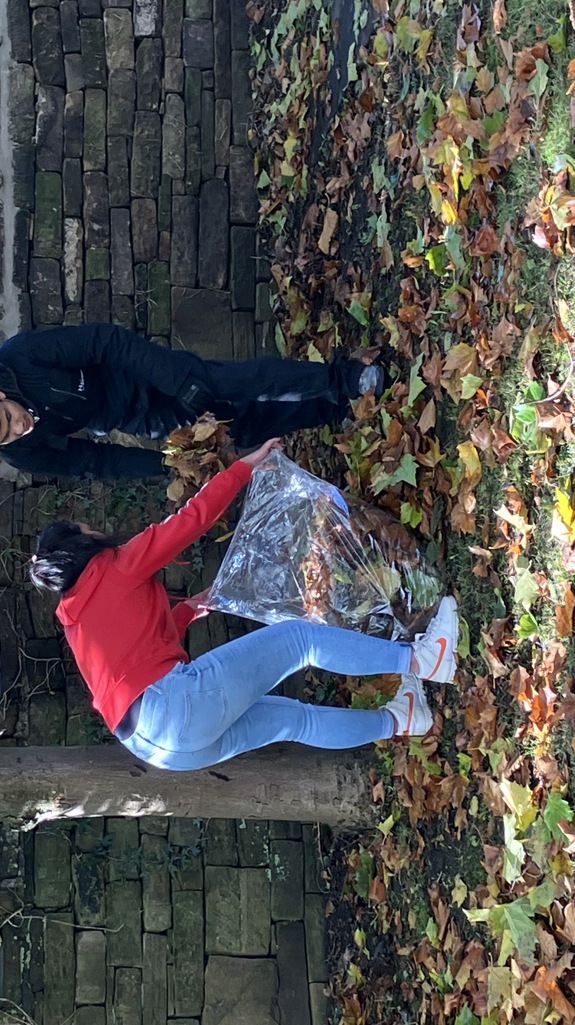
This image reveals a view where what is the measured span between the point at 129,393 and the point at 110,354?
0.19 m

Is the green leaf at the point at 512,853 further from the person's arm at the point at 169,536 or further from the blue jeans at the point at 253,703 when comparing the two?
the person's arm at the point at 169,536

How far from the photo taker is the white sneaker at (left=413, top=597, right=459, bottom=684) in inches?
124

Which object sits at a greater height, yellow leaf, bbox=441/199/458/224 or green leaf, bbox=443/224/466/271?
yellow leaf, bbox=441/199/458/224

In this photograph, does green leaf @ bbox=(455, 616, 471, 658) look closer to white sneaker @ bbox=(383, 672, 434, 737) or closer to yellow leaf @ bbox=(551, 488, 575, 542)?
white sneaker @ bbox=(383, 672, 434, 737)

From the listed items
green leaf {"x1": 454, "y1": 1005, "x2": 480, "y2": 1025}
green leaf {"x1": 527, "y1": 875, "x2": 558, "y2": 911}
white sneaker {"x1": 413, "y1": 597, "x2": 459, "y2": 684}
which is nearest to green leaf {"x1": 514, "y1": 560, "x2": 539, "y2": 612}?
white sneaker {"x1": 413, "y1": 597, "x2": 459, "y2": 684}

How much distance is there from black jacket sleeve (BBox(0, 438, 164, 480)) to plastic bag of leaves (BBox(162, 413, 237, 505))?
211 mm

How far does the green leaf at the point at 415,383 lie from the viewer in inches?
133

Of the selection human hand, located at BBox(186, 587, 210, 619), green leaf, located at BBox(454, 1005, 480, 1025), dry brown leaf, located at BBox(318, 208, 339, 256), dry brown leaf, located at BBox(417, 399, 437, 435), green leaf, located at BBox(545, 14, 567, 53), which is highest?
green leaf, located at BBox(545, 14, 567, 53)

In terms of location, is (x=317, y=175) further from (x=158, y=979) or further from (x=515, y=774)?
(x=158, y=979)

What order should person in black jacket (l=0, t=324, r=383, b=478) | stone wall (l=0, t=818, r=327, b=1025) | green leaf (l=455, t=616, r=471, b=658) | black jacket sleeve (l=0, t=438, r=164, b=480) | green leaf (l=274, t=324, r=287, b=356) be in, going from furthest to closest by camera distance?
green leaf (l=274, t=324, r=287, b=356)
stone wall (l=0, t=818, r=327, b=1025)
black jacket sleeve (l=0, t=438, r=164, b=480)
person in black jacket (l=0, t=324, r=383, b=478)
green leaf (l=455, t=616, r=471, b=658)

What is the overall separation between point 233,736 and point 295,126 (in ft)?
10.8

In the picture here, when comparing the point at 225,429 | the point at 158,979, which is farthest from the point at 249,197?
the point at 158,979

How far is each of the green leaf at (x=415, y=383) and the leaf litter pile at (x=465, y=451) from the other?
0.05 ft

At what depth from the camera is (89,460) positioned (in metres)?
3.57
